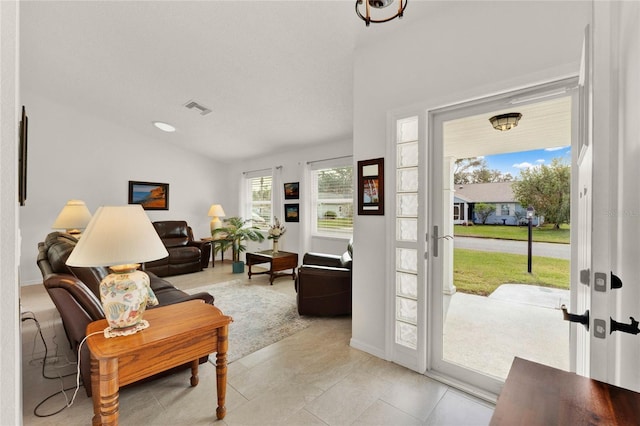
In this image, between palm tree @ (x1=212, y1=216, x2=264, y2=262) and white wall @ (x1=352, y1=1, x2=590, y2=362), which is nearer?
white wall @ (x1=352, y1=1, x2=590, y2=362)

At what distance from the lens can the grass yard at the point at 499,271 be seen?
5.77 feet

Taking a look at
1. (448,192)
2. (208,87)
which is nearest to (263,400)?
(448,192)

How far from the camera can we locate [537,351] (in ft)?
6.06

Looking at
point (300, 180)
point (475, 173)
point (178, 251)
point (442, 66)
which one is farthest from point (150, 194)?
point (475, 173)

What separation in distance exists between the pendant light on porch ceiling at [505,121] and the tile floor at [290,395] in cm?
182

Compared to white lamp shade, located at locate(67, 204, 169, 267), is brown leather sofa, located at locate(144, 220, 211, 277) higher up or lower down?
lower down

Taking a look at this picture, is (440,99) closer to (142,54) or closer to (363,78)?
(363,78)

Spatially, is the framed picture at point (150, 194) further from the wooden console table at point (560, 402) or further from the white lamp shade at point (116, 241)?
the wooden console table at point (560, 402)

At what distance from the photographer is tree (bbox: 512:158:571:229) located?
5.63 ft

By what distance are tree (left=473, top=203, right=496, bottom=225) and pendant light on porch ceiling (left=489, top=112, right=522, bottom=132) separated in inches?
20.5

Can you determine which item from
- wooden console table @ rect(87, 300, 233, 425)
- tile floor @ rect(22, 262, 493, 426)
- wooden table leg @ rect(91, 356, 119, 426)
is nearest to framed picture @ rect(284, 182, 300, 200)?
tile floor @ rect(22, 262, 493, 426)

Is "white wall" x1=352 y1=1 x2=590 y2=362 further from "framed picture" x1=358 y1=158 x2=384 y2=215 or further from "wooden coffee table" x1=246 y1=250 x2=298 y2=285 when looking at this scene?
"wooden coffee table" x1=246 y1=250 x2=298 y2=285

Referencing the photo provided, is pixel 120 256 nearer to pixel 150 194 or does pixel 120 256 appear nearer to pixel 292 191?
pixel 292 191

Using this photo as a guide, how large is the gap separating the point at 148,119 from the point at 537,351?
6095 millimetres
